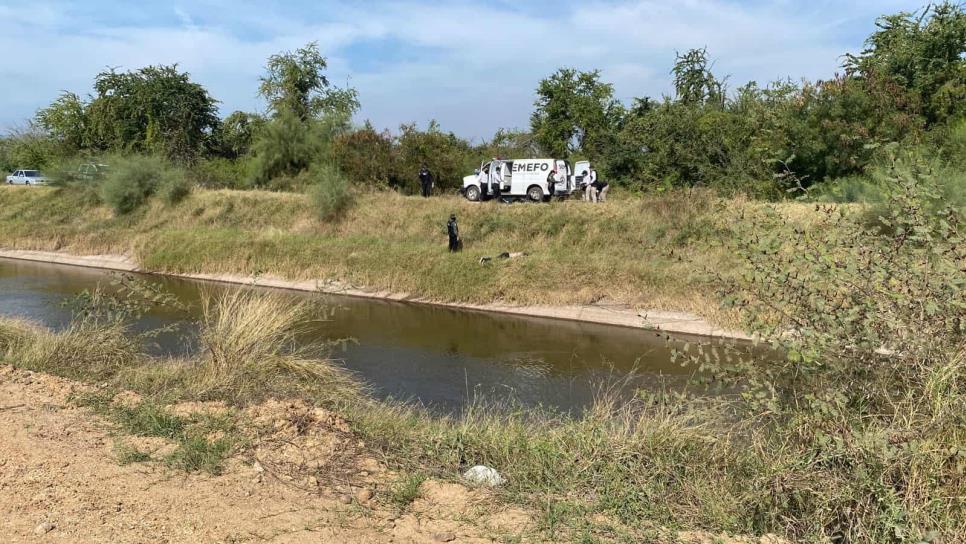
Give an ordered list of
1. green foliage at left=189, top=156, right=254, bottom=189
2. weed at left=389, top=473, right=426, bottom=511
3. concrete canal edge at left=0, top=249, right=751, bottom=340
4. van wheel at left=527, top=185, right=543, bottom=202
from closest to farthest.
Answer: weed at left=389, top=473, right=426, bottom=511 → concrete canal edge at left=0, top=249, right=751, bottom=340 → van wheel at left=527, top=185, right=543, bottom=202 → green foliage at left=189, top=156, right=254, bottom=189

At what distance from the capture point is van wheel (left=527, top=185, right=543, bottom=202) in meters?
26.7

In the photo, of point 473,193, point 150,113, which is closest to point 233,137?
point 150,113

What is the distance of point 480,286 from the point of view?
2070 cm

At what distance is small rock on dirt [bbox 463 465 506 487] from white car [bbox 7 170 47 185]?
4560cm

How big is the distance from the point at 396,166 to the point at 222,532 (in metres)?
28.9

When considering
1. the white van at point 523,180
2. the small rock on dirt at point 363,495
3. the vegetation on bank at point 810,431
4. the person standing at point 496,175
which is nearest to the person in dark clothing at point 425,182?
the white van at point 523,180

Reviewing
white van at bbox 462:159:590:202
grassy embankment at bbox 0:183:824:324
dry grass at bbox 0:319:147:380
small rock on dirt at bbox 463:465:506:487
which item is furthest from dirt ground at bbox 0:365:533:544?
white van at bbox 462:159:590:202

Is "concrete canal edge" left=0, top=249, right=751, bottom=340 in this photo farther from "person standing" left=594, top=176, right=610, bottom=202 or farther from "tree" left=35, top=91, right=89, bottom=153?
"tree" left=35, top=91, right=89, bottom=153

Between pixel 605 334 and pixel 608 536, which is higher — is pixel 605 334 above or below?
below

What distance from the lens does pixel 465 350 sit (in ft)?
51.0

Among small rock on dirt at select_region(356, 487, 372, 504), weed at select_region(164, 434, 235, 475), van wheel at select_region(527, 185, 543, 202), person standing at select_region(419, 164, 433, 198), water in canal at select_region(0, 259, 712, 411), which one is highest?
person standing at select_region(419, 164, 433, 198)

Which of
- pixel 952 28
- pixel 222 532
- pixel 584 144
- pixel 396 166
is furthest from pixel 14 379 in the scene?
pixel 584 144

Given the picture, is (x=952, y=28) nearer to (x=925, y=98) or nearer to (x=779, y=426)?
(x=925, y=98)

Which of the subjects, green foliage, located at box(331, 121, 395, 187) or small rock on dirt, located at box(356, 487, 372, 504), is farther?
green foliage, located at box(331, 121, 395, 187)
